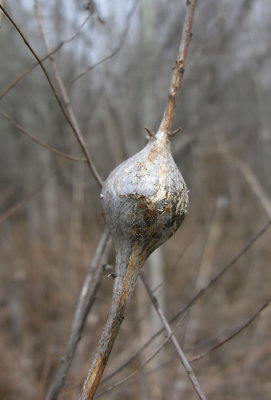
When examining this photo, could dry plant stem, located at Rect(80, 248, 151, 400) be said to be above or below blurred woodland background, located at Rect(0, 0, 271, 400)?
below

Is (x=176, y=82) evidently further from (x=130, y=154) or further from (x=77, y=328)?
(x=130, y=154)

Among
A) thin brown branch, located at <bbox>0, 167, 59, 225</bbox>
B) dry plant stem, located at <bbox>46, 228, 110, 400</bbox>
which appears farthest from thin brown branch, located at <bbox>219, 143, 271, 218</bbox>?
thin brown branch, located at <bbox>0, 167, 59, 225</bbox>

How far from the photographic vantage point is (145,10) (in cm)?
267

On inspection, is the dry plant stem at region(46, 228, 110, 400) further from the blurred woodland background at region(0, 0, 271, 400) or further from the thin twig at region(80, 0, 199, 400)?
the thin twig at region(80, 0, 199, 400)

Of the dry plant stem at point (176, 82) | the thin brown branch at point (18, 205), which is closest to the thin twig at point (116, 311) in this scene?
the dry plant stem at point (176, 82)

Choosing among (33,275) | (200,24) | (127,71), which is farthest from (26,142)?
(200,24)

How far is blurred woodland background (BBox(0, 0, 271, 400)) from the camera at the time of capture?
225 centimetres

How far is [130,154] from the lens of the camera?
2736 millimetres

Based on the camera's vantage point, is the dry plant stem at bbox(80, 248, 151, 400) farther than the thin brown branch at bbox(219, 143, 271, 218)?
No

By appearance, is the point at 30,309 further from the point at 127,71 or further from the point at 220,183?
the point at 220,183

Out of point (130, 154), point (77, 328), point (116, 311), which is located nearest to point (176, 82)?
point (116, 311)

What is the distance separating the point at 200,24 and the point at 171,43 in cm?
41

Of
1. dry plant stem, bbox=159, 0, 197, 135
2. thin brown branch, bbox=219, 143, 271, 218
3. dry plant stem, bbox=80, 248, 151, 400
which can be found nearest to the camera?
dry plant stem, bbox=80, 248, 151, 400

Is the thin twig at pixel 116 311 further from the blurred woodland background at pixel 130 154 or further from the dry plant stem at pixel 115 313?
A: the blurred woodland background at pixel 130 154
